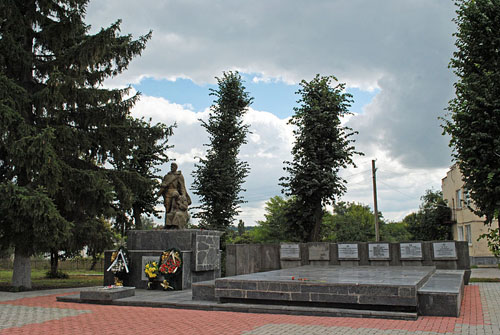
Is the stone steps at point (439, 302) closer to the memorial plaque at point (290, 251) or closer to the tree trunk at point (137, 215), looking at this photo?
the memorial plaque at point (290, 251)

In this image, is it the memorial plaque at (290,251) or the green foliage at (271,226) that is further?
the green foliage at (271,226)

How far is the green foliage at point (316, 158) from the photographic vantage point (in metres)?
24.0

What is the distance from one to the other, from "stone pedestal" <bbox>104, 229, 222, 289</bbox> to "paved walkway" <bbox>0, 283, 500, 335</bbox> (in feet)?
11.7

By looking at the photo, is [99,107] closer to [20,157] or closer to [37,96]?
[37,96]

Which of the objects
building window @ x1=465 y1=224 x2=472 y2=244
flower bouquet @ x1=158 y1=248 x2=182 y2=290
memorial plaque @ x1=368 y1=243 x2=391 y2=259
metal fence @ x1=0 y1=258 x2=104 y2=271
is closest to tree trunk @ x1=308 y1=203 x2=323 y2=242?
memorial plaque @ x1=368 y1=243 x2=391 y2=259

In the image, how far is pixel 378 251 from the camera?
15.3m

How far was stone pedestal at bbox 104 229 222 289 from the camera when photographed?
13.4 metres

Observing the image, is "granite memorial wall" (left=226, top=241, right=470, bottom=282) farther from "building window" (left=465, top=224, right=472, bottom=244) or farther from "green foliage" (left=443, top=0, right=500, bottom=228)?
"building window" (left=465, top=224, right=472, bottom=244)

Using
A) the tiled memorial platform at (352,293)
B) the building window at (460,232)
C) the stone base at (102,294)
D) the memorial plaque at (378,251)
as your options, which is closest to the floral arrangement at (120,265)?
the stone base at (102,294)

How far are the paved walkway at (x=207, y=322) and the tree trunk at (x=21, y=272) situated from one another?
17.0ft

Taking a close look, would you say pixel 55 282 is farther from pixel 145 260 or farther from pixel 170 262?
pixel 170 262

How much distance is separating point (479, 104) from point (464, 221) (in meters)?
24.1

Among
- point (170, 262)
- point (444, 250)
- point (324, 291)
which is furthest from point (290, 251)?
point (324, 291)

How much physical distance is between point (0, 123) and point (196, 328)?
9598 millimetres
